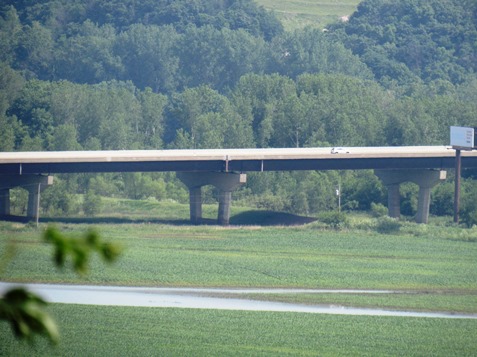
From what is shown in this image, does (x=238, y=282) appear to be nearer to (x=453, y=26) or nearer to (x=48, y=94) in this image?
(x=48, y=94)

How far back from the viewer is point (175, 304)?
1921 inches

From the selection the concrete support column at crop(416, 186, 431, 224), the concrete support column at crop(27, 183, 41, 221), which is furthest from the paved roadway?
the concrete support column at crop(416, 186, 431, 224)

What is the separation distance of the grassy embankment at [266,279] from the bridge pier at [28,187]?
296cm

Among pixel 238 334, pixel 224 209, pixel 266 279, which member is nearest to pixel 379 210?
pixel 224 209

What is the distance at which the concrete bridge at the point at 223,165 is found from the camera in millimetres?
88375

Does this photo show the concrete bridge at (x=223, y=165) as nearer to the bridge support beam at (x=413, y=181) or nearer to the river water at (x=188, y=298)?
the bridge support beam at (x=413, y=181)

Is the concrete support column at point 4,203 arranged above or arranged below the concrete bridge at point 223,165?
below

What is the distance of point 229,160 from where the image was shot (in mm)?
93938

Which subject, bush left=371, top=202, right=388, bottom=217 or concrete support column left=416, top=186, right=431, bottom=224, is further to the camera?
bush left=371, top=202, right=388, bottom=217

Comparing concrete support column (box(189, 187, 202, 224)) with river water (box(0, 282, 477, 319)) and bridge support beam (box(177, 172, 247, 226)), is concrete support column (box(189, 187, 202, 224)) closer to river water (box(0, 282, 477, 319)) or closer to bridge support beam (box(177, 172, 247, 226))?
bridge support beam (box(177, 172, 247, 226))

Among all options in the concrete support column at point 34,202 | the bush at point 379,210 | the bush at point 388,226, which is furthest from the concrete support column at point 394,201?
the concrete support column at point 34,202

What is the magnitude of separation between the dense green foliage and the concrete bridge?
546 cm

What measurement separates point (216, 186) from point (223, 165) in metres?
1.77

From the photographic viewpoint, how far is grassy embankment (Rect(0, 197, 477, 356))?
39.1 meters
